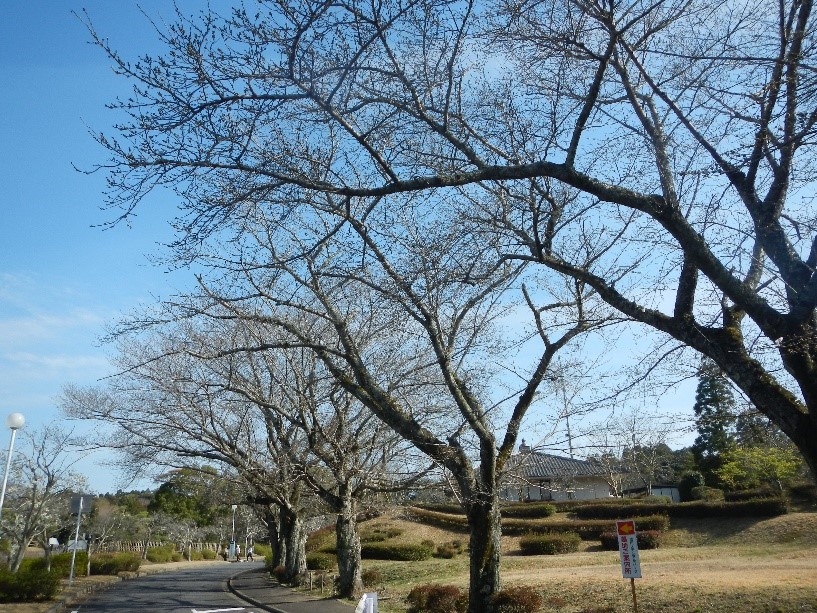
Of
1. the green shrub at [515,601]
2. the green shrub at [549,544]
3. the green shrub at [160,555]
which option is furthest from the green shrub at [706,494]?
the green shrub at [160,555]

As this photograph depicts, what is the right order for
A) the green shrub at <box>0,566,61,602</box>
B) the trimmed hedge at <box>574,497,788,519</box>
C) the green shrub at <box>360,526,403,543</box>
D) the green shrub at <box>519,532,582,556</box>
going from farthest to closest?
the green shrub at <box>360,526,403,543</box>, the trimmed hedge at <box>574,497,788,519</box>, the green shrub at <box>519,532,582,556</box>, the green shrub at <box>0,566,61,602</box>

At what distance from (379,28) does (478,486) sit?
25.2ft

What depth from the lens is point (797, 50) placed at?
673 centimetres

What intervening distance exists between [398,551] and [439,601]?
17.8 m

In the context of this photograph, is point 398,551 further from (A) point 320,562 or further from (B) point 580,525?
(B) point 580,525

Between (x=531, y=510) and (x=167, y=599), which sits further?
(x=531, y=510)

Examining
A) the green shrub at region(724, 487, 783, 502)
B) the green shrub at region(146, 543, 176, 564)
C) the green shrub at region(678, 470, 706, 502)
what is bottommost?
the green shrub at region(146, 543, 176, 564)

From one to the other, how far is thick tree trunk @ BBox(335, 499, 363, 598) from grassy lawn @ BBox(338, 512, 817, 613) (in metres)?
Result: 1.08

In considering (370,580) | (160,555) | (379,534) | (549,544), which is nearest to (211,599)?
(370,580)

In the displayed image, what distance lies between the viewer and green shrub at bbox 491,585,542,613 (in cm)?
1120

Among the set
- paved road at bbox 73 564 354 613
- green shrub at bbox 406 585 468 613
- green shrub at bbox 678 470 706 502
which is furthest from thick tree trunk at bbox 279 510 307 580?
green shrub at bbox 678 470 706 502

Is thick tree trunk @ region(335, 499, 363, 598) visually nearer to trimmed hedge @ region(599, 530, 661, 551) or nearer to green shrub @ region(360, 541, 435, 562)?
green shrub @ region(360, 541, 435, 562)

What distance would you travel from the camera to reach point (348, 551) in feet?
64.2

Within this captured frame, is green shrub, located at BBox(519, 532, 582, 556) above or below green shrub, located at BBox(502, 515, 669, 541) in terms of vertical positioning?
below
